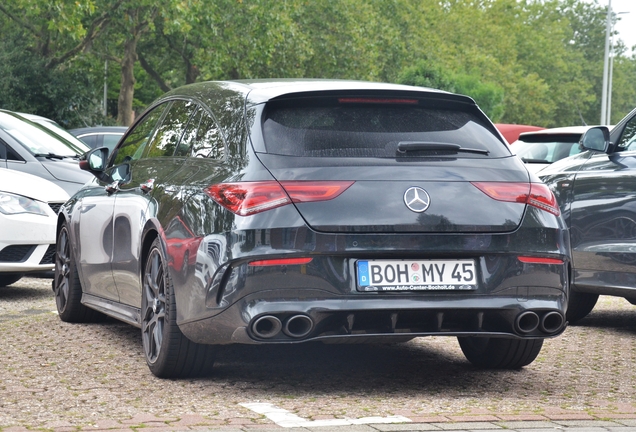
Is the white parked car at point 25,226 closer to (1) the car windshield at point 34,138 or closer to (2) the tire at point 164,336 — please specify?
(1) the car windshield at point 34,138

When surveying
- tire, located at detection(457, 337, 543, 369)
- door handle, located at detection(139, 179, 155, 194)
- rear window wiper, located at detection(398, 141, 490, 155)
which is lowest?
tire, located at detection(457, 337, 543, 369)

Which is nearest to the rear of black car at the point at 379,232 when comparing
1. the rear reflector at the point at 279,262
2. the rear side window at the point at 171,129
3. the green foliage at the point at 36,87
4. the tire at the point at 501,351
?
the rear reflector at the point at 279,262

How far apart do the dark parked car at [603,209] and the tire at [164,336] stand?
3552mm

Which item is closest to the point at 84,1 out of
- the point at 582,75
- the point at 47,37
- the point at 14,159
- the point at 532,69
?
the point at 47,37

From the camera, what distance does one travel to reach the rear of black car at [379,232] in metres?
5.34

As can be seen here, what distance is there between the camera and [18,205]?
33.1 ft

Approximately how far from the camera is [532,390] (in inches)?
236

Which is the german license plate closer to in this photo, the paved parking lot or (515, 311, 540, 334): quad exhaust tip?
(515, 311, 540, 334): quad exhaust tip

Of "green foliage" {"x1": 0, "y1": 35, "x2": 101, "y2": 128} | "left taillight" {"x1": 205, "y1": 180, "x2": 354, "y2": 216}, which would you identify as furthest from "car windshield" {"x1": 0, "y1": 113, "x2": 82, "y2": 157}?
"green foliage" {"x1": 0, "y1": 35, "x2": 101, "y2": 128}

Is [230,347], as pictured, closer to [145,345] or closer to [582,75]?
[145,345]

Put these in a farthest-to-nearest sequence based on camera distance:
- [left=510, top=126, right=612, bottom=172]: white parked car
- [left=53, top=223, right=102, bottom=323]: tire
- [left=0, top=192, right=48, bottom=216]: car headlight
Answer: [left=510, top=126, right=612, bottom=172]: white parked car, [left=0, top=192, right=48, bottom=216]: car headlight, [left=53, top=223, right=102, bottom=323]: tire

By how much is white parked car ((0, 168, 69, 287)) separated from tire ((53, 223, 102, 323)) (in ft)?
4.44

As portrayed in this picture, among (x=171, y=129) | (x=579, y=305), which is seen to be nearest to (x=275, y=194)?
(x=171, y=129)

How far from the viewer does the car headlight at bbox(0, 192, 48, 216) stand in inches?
394
